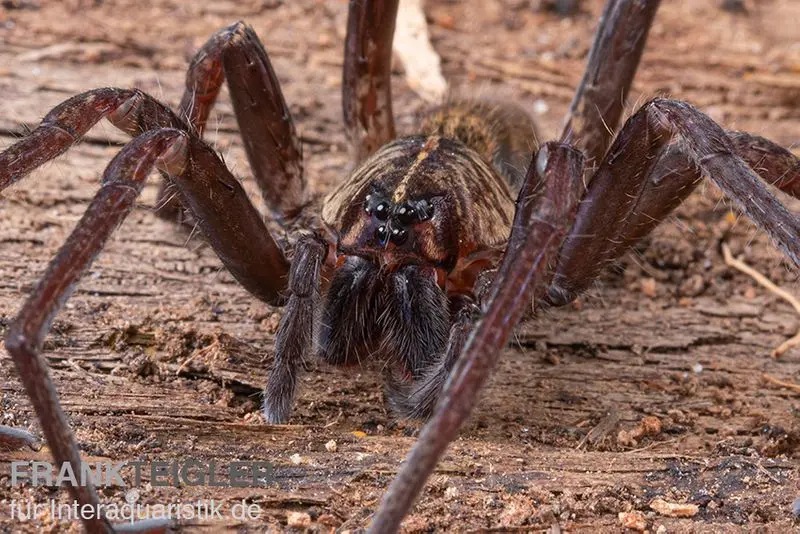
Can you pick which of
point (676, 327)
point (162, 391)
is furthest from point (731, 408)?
point (162, 391)

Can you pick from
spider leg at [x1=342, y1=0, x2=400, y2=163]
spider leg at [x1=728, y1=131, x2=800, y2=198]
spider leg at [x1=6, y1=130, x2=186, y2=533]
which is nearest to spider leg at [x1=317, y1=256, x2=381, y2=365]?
spider leg at [x1=6, y1=130, x2=186, y2=533]

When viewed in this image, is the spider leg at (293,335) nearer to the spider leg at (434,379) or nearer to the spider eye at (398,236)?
the spider eye at (398,236)

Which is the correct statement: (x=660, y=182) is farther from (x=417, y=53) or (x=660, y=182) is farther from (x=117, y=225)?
(x=417, y=53)

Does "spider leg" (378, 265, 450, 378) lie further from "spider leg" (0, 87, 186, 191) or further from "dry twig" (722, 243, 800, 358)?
"dry twig" (722, 243, 800, 358)

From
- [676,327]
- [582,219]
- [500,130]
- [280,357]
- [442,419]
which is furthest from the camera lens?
[500,130]

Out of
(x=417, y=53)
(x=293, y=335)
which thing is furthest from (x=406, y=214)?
(x=417, y=53)

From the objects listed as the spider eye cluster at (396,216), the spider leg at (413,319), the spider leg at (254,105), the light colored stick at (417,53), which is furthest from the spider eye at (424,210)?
the light colored stick at (417,53)

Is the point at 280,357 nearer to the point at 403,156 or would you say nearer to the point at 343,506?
the point at 343,506
